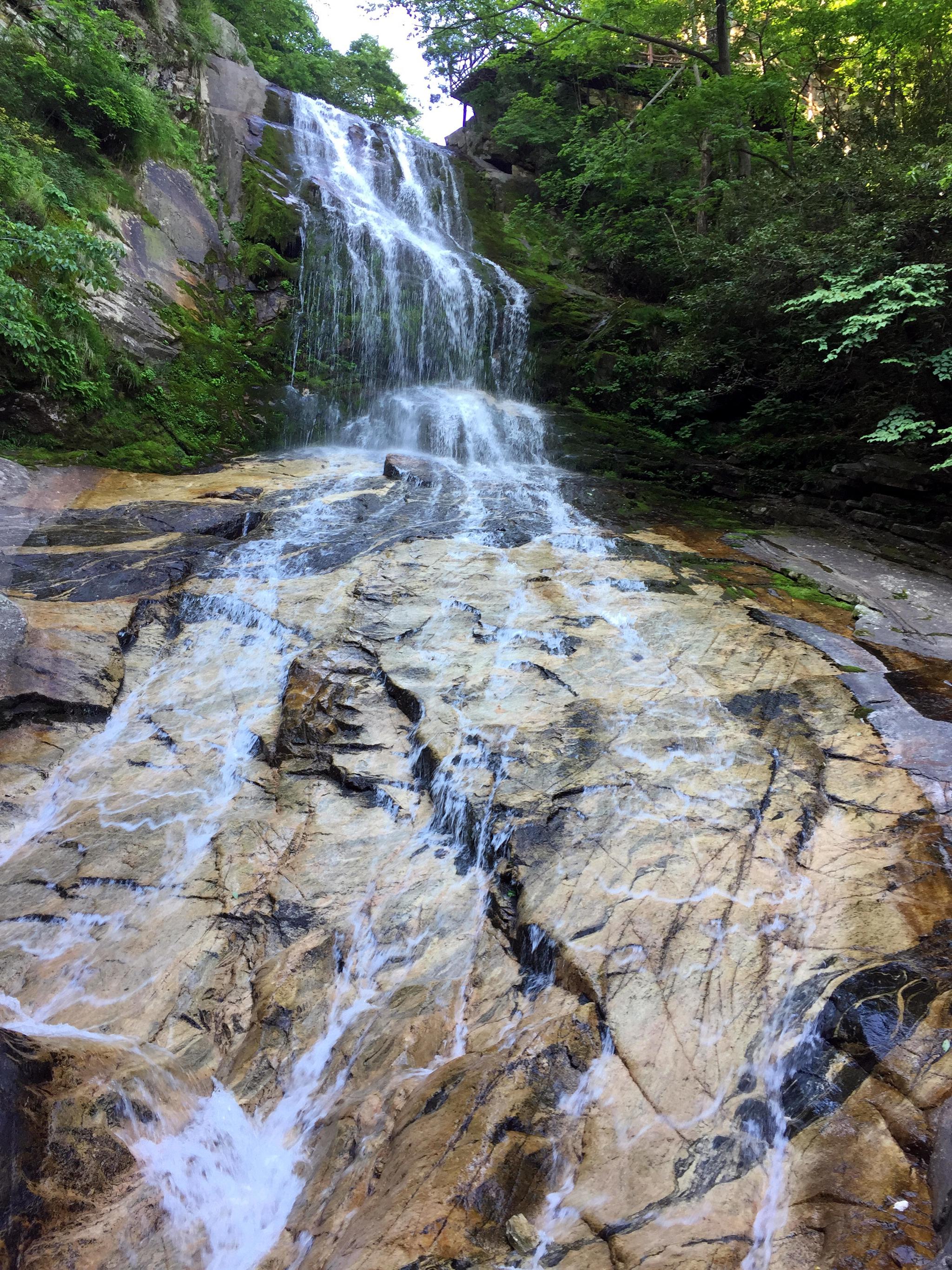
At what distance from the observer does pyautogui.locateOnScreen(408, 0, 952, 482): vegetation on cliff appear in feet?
26.0

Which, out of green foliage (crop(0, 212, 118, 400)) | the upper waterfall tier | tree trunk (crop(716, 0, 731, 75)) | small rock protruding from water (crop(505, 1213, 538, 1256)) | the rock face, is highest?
tree trunk (crop(716, 0, 731, 75))

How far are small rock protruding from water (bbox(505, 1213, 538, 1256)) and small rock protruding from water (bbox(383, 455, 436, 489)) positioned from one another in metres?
8.95

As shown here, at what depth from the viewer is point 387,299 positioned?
14.3 meters

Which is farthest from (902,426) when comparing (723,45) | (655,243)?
(655,243)

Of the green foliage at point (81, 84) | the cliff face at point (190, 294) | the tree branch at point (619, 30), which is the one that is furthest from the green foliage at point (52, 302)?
the tree branch at point (619, 30)

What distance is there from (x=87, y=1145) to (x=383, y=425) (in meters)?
11.9

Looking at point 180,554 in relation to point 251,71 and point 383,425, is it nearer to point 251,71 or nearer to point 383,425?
point 383,425

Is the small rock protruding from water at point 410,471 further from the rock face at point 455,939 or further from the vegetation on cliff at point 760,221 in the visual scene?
the vegetation on cliff at point 760,221

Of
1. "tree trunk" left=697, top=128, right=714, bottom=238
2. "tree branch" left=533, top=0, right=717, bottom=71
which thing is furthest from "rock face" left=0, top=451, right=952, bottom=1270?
"tree branch" left=533, top=0, right=717, bottom=71

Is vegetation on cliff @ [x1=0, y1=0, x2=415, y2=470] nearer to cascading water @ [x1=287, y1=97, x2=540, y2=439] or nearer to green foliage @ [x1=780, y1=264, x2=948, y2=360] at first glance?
cascading water @ [x1=287, y1=97, x2=540, y2=439]

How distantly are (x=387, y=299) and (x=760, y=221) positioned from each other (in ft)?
25.2

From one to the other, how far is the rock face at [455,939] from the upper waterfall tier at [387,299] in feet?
28.1

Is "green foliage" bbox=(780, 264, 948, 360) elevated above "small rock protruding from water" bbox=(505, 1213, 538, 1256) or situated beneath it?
elevated above

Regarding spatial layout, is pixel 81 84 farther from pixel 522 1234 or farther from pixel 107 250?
pixel 522 1234
